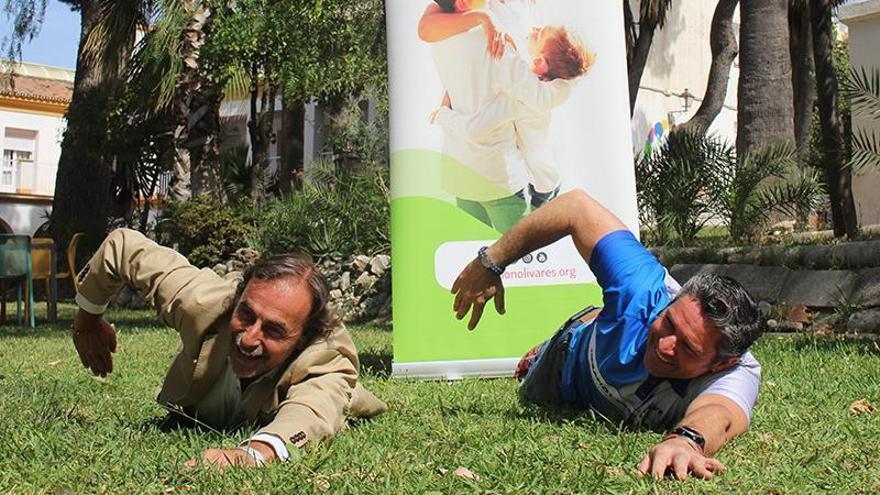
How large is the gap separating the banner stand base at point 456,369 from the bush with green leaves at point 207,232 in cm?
872

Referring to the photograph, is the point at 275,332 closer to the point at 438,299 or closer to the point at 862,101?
the point at 438,299

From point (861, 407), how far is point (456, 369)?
2323 mm

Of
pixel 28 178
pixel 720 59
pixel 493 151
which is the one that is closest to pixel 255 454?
pixel 493 151

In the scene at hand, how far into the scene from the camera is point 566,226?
394cm

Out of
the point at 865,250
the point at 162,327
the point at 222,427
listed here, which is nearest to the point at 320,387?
the point at 222,427

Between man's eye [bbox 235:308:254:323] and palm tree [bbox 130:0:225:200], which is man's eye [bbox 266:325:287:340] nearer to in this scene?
man's eye [bbox 235:308:254:323]

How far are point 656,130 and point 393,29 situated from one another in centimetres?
2497

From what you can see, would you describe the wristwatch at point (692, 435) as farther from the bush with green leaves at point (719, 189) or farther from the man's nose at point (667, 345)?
the bush with green leaves at point (719, 189)

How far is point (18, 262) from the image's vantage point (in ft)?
37.6

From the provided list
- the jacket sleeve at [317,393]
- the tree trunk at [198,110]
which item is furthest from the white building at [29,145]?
the jacket sleeve at [317,393]

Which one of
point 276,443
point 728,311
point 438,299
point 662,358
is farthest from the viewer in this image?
point 438,299

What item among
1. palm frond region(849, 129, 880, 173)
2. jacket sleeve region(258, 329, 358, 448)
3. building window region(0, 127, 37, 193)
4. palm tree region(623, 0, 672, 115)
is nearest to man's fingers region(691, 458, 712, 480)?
jacket sleeve region(258, 329, 358, 448)

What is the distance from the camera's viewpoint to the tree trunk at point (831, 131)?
30.3ft

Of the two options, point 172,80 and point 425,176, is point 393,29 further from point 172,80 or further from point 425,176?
point 172,80
